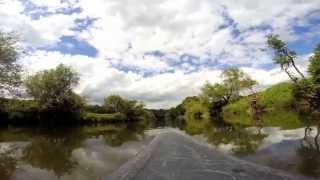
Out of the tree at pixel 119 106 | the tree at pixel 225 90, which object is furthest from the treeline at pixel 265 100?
the tree at pixel 119 106

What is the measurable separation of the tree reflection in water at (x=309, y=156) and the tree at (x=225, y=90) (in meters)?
80.1

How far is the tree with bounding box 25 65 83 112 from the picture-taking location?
86.1m

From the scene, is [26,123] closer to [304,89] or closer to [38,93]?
[38,93]


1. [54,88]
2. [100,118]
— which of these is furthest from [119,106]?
[54,88]

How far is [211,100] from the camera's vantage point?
127 m

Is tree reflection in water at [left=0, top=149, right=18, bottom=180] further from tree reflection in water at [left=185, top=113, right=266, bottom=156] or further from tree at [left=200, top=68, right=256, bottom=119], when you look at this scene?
tree at [left=200, top=68, right=256, bottom=119]

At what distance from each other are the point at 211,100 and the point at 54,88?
5695 cm

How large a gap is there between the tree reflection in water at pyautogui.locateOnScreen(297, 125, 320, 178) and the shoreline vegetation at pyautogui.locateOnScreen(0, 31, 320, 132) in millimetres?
10372

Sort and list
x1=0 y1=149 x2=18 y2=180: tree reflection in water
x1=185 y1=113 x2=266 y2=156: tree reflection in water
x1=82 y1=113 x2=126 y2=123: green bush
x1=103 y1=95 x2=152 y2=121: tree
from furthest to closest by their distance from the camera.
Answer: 1. x1=103 y1=95 x2=152 y2=121: tree
2. x1=82 y1=113 x2=126 y2=123: green bush
3. x1=185 y1=113 x2=266 y2=156: tree reflection in water
4. x1=0 y1=149 x2=18 y2=180: tree reflection in water

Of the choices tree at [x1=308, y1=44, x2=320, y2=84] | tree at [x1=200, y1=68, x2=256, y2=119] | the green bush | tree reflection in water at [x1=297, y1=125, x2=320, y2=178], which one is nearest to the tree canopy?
tree at [x1=200, y1=68, x2=256, y2=119]

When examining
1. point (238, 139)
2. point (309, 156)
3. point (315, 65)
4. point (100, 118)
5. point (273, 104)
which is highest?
point (315, 65)

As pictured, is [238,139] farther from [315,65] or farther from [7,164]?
[315,65]

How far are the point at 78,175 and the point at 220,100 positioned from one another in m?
112

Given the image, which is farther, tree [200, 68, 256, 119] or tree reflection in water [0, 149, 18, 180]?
tree [200, 68, 256, 119]
